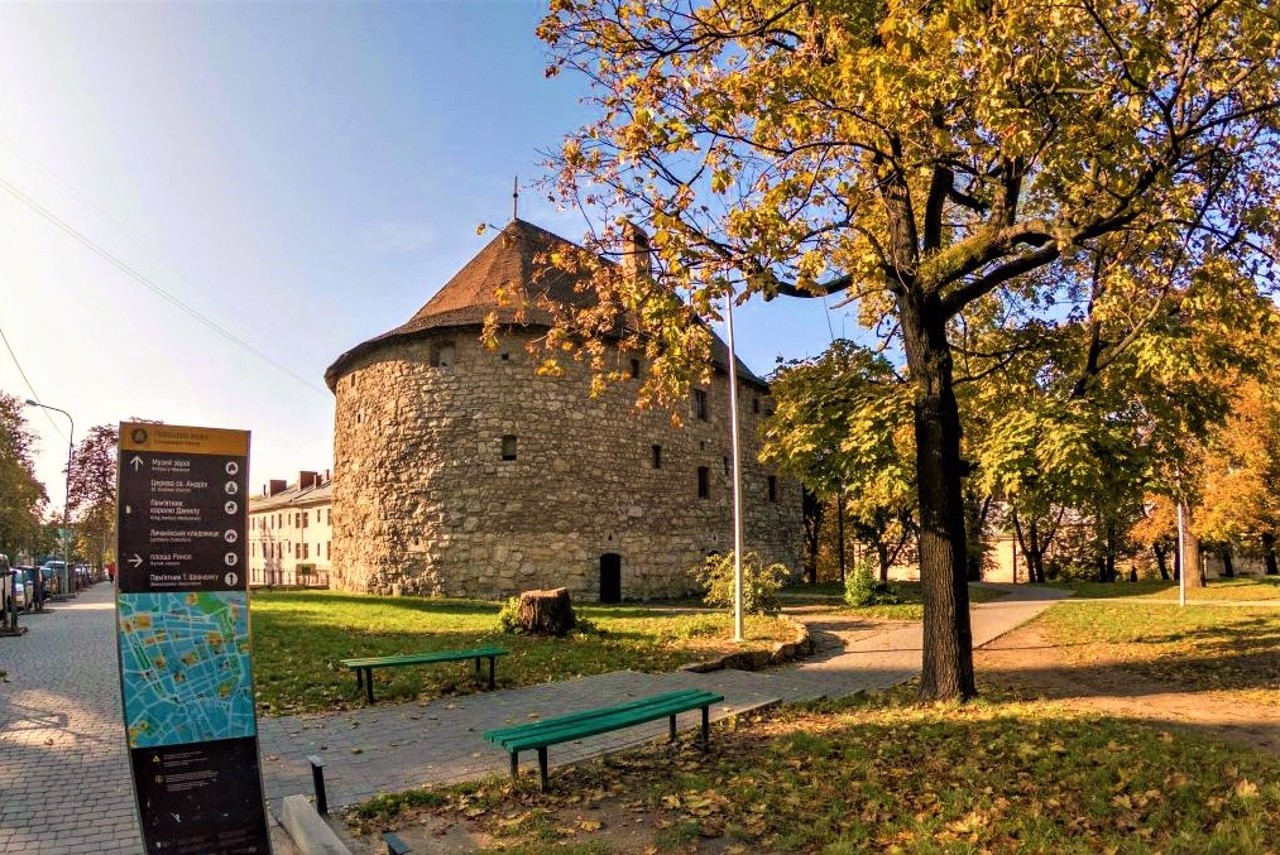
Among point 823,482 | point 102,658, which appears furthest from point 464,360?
point 823,482

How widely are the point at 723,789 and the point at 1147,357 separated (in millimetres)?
6216

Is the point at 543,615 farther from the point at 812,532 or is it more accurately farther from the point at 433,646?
the point at 812,532

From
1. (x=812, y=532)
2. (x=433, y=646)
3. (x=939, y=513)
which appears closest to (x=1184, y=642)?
(x=939, y=513)

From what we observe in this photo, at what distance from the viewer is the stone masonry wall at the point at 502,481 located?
2381cm

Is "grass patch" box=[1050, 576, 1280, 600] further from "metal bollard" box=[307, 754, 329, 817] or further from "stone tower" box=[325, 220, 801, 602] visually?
"metal bollard" box=[307, 754, 329, 817]

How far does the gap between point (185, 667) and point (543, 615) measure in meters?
9.85

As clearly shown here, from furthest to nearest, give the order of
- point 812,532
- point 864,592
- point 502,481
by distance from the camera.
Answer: point 812,532 < point 502,481 < point 864,592

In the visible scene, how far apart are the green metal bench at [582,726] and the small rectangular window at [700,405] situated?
70.7 feet

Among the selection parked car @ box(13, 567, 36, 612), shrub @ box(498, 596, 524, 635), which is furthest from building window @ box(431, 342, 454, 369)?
parked car @ box(13, 567, 36, 612)

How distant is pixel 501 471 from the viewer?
78.5 feet

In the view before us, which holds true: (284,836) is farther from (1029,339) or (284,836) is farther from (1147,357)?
(1029,339)

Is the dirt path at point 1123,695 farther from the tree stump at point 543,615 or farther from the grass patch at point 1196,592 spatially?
the grass patch at point 1196,592

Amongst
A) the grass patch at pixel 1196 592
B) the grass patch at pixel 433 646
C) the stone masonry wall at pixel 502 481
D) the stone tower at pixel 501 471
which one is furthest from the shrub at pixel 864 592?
the grass patch at pixel 1196 592

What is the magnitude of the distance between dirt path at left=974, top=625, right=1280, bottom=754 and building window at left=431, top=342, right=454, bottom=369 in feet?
57.2
